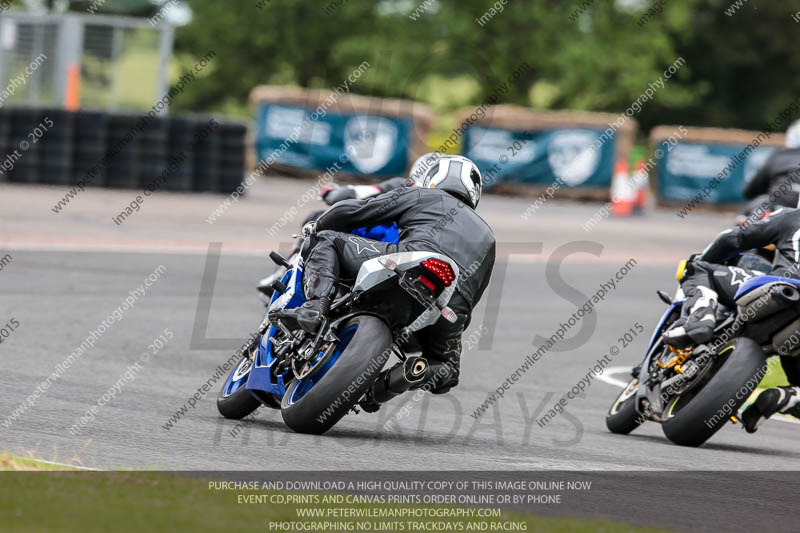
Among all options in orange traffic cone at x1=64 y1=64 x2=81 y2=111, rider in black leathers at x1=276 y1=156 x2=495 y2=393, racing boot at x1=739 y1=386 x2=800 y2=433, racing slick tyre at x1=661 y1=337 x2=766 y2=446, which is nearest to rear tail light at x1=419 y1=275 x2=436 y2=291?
rider in black leathers at x1=276 y1=156 x2=495 y2=393

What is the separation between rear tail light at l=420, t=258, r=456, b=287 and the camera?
678 cm

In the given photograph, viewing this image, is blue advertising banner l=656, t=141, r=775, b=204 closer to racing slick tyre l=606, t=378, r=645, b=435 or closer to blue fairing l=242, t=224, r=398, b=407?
racing slick tyre l=606, t=378, r=645, b=435

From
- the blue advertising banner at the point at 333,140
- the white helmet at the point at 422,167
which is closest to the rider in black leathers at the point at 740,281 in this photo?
the white helmet at the point at 422,167

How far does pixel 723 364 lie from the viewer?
7523 millimetres

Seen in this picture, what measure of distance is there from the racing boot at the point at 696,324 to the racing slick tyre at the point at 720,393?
0.50ft

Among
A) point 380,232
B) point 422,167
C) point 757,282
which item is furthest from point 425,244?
point 757,282

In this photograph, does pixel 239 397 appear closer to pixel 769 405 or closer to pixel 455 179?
pixel 455 179

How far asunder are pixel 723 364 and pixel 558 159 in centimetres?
2331

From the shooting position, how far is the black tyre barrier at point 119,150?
20.9 metres

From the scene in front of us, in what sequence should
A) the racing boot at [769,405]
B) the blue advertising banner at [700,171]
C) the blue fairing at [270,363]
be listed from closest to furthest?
1. the blue fairing at [270,363]
2. the racing boot at [769,405]
3. the blue advertising banner at [700,171]

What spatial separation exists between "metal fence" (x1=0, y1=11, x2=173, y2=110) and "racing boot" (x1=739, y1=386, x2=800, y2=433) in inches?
821

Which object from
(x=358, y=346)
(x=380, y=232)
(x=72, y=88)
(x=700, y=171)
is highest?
(x=380, y=232)

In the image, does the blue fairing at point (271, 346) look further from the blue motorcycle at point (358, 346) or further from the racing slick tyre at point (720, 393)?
the racing slick tyre at point (720, 393)

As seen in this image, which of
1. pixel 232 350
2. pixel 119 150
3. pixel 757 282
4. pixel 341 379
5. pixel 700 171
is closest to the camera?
pixel 341 379
